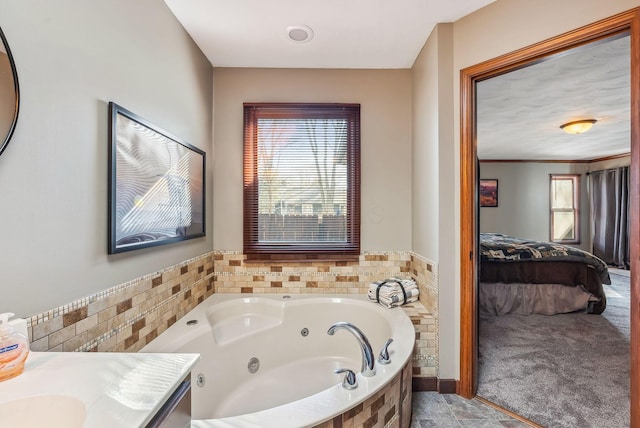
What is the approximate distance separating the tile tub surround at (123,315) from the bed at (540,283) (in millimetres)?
3064

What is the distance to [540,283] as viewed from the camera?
3209 mm

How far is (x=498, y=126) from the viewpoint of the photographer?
387 centimetres

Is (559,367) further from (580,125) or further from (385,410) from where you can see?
(580,125)

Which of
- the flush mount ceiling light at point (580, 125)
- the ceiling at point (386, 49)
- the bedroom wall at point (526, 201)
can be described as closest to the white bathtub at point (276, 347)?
the ceiling at point (386, 49)

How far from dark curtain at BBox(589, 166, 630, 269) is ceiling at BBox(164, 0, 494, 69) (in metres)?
5.75

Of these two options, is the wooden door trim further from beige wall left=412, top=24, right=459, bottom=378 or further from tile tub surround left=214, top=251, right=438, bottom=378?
tile tub surround left=214, top=251, right=438, bottom=378

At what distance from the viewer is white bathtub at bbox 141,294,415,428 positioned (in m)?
1.55

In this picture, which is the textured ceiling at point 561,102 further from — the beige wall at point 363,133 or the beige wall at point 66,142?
the beige wall at point 66,142

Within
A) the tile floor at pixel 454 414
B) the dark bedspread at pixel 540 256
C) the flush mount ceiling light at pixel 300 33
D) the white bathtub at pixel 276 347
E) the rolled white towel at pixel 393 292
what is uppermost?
the flush mount ceiling light at pixel 300 33

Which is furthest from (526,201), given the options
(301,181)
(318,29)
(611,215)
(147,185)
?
(147,185)

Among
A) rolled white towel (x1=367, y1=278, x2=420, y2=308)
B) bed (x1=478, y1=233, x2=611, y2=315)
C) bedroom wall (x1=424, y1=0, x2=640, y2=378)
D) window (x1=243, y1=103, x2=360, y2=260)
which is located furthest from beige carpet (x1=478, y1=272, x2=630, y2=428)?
window (x1=243, y1=103, x2=360, y2=260)

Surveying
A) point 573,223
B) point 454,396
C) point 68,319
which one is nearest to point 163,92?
point 68,319

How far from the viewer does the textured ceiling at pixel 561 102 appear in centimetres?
226

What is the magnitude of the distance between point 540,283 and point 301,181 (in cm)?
297
